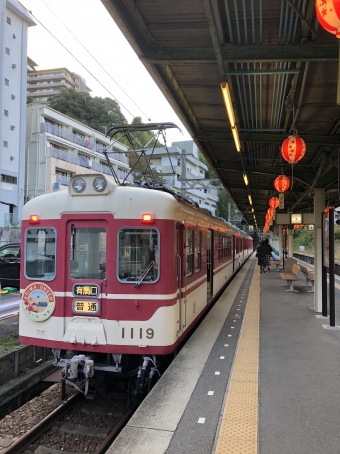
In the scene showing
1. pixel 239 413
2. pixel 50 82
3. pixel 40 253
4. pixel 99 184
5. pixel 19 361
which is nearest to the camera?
pixel 239 413

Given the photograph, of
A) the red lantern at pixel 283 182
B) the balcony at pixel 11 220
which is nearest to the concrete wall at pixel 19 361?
the red lantern at pixel 283 182

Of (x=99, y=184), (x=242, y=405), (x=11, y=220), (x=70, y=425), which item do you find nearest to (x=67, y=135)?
(x=11, y=220)

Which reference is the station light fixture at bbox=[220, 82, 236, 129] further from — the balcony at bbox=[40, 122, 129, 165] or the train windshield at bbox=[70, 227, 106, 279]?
the balcony at bbox=[40, 122, 129, 165]

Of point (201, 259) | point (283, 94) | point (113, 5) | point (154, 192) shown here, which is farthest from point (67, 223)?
point (283, 94)

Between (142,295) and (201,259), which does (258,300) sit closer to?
(201,259)

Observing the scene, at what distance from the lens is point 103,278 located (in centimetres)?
470

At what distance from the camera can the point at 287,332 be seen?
6754 millimetres

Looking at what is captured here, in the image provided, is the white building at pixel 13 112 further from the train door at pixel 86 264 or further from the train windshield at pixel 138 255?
the train windshield at pixel 138 255

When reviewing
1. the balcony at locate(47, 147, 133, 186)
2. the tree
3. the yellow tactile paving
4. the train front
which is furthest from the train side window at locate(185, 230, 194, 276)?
the tree

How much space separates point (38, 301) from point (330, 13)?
14.1 feet

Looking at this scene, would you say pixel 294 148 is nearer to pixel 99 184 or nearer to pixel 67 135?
pixel 99 184

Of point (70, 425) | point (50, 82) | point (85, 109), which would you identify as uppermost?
point (50, 82)

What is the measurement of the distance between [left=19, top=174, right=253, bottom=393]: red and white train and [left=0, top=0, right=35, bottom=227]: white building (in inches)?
904

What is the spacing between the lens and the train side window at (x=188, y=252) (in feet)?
18.7
